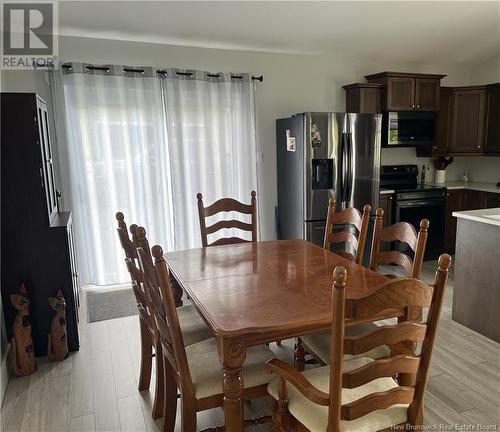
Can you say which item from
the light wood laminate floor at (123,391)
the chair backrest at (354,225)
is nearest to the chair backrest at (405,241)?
the chair backrest at (354,225)

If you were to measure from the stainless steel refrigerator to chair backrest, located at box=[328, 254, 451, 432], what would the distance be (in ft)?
9.24

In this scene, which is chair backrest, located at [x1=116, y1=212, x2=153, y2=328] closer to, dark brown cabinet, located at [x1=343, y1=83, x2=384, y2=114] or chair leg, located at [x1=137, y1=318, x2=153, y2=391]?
chair leg, located at [x1=137, y1=318, x2=153, y2=391]

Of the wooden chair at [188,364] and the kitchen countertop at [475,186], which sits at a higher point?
the kitchen countertop at [475,186]

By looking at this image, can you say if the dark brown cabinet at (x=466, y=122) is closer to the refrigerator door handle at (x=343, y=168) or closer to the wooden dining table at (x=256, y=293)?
the refrigerator door handle at (x=343, y=168)

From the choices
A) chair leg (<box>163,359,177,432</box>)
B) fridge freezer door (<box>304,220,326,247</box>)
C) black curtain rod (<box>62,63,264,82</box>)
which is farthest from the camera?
fridge freezer door (<box>304,220,326,247</box>)

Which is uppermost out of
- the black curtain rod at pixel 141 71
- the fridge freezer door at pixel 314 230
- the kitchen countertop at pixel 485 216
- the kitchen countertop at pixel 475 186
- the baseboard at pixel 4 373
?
the black curtain rod at pixel 141 71

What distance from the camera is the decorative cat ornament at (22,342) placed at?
249cm

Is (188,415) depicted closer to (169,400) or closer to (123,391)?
(169,400)

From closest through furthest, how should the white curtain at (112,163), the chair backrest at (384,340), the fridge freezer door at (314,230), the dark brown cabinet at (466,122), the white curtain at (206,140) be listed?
the chair backrest at (384,340) → the white curtain at (112,163) → the white curtain at (206,140) → the fridge freezer door at (314,230) → the dark brown cabinet at (466,122)

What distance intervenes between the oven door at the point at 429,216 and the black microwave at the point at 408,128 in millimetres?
730

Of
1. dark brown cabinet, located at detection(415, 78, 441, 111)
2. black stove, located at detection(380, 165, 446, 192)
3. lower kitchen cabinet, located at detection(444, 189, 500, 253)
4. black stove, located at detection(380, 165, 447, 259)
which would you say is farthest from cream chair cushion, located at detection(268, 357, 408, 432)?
dark brown cabinet, located at detection(415, 78, 441, 111)

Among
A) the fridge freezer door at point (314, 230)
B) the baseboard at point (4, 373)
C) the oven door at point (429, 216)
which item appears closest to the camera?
the baseboard at point (4, 373)

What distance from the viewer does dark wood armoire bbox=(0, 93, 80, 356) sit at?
251 cm

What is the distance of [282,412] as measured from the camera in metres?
1.53
